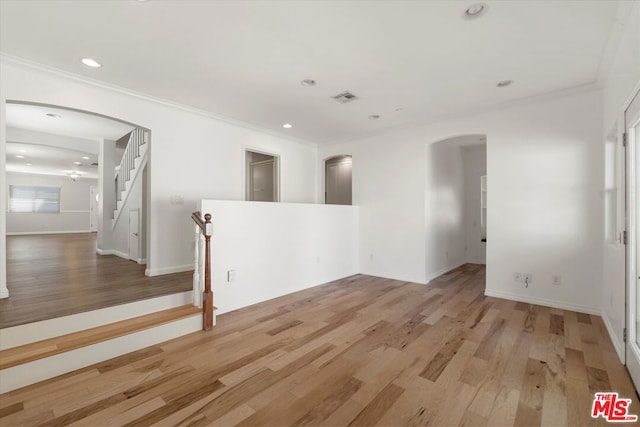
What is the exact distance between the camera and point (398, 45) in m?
2.61

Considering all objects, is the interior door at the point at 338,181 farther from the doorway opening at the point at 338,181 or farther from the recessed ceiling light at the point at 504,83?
the recessed ceiling light at the point at 504,83

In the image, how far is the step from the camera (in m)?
2.03

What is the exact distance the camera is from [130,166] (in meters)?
5.75

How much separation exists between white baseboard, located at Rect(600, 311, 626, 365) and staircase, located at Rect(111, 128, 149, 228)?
6.55m

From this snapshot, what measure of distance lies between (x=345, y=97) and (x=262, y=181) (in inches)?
147

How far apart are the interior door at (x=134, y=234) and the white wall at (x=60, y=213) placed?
9021mm

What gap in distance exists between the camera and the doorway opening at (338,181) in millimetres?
6875

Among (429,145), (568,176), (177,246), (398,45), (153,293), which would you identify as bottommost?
(153,293)

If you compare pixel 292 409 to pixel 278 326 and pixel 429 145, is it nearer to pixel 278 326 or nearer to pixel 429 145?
pixel 278 326

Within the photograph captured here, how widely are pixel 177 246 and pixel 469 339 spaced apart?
13.4 feet

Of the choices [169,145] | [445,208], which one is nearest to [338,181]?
[445,208]

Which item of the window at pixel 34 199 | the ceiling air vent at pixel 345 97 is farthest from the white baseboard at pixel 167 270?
the window at pixel 34 199

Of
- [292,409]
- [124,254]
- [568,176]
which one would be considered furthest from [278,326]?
[124,254]

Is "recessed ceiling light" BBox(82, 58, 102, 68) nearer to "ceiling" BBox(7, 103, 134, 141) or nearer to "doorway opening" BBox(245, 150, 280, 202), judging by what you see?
"ceiling" BBox(7, 103, 134, 141)
